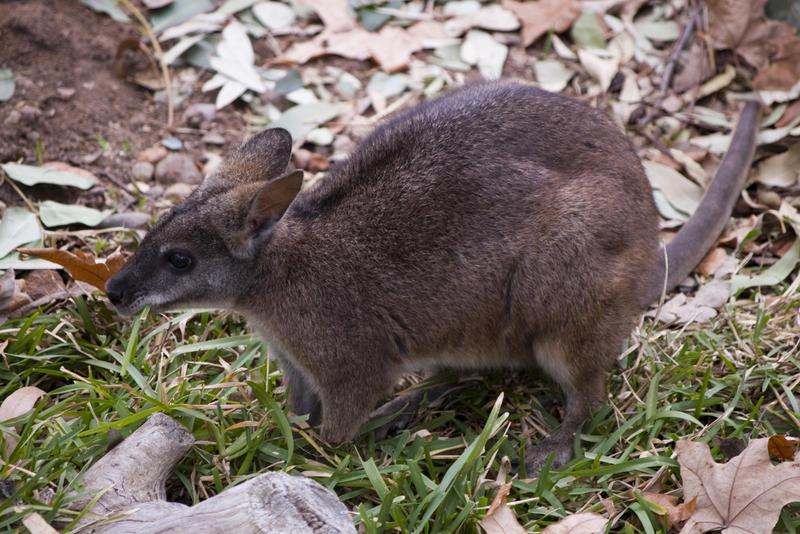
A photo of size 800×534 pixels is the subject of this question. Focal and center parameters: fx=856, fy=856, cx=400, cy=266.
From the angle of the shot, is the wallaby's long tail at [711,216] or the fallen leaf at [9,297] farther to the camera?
the wallaby's long tail at [711,216]

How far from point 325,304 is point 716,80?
417 cm

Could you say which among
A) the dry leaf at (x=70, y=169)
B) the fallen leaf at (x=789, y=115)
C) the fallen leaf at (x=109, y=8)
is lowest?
the dry leaf at (x=70, y=169)

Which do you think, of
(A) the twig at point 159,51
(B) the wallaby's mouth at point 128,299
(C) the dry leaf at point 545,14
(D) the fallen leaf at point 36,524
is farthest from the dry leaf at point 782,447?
(A) the twig at point 159,51

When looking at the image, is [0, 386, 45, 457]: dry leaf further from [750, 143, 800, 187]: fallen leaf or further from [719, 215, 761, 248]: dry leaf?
[750, 143, 800, 187]: fallen leaf

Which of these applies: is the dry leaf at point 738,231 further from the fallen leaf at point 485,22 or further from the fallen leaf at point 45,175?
the fallen leaf at point 45,175

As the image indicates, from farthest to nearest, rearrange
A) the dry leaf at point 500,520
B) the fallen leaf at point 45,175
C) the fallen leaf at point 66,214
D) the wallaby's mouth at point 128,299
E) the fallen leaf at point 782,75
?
the fallen leaf at point 782,75 → the fallen leaf at point 45,175 → the fallen leaf at point 66,214 → the wallaby's mouth at point 128,299 → the dry leaf at point 500,520

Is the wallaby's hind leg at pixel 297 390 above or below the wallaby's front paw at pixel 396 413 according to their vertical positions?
above

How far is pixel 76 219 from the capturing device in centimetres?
552

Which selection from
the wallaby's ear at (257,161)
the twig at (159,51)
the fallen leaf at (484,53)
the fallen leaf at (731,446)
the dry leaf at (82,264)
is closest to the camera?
the fallen leaf at (731,446)

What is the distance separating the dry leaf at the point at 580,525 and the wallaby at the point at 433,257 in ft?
2.21

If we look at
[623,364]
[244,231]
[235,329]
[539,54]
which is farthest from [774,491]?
[539,54]

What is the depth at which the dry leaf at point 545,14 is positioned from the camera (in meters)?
7.32

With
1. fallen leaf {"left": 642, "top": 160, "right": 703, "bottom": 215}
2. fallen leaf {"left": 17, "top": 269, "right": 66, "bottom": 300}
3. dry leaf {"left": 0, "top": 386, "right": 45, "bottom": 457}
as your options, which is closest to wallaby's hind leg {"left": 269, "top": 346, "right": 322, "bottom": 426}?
dry leaf {"left": 0, "top": 386, "right": 45, "bottom": 457}

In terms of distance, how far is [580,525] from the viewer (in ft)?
12.6
